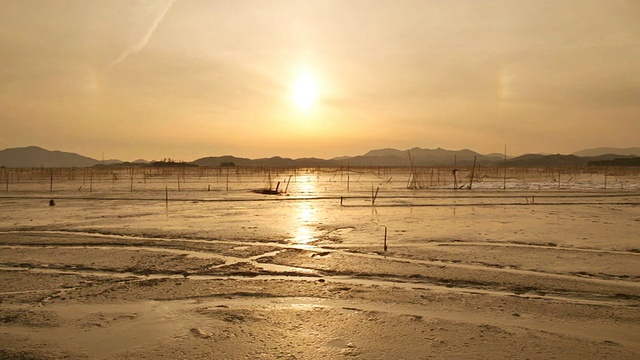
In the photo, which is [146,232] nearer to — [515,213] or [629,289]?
[629,289]

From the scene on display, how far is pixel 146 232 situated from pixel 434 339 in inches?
331

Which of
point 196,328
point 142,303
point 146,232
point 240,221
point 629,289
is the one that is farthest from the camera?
point 240,221

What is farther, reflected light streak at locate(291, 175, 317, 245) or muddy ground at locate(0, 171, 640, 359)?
reflected light streak at locate(291, 175, 317, 245)

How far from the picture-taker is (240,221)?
12.9 m

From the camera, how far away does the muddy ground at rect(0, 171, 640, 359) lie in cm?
413

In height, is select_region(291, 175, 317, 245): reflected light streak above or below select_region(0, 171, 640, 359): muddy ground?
above

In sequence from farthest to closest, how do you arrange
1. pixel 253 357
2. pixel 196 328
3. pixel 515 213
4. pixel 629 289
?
pixel 515 213 → pixel 629 289 → pixel 196 328 → pixel 253 357

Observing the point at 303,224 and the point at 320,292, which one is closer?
the point at 320,292

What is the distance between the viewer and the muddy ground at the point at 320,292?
4.13 metres

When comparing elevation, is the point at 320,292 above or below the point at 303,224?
below

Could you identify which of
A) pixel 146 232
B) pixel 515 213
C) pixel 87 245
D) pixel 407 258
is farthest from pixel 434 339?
pixel 515 213

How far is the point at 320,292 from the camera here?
5797 mm

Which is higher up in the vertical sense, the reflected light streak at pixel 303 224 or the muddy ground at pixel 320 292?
the reflected light streak at pixel 303 224

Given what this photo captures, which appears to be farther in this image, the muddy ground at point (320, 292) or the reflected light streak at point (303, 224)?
the reflected light streak at point (303, 224)
